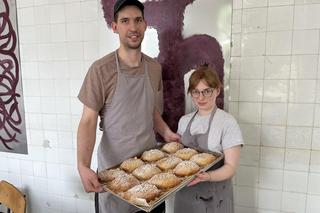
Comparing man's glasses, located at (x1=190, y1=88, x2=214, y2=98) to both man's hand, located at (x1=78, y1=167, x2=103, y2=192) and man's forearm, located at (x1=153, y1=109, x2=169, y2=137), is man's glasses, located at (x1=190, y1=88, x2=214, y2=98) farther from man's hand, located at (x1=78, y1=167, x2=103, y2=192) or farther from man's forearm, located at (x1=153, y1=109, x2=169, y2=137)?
man's hand, located at (x1=78, y1=167, x2=103, y2=192)

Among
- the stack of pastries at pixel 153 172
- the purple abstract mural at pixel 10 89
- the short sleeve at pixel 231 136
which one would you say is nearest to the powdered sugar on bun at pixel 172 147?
the stack of pastries at pixel 153 172

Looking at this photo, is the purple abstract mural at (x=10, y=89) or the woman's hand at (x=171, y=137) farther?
the purple abstract mural at (x=10, y=89)

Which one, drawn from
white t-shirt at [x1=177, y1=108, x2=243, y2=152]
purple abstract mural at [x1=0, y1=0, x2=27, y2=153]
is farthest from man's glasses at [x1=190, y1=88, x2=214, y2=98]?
purple abstract mural at [x1=0, y1=0, x2=27, y2=153]

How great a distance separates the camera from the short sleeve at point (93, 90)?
124 cm

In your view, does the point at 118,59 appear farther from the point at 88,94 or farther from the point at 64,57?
the point at 64,57

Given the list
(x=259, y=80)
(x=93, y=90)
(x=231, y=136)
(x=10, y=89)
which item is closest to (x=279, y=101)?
(x=259, y=80)

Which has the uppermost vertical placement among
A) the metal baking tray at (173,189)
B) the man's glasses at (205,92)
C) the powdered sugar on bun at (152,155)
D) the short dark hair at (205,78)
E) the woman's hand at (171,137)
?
the short dark hair at (205,78)

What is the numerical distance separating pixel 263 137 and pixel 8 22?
184cm

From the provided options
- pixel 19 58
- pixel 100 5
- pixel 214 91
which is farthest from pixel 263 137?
pixel 19 58

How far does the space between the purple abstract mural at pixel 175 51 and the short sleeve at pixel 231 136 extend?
0.36 m

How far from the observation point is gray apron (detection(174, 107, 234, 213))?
1.23 metres

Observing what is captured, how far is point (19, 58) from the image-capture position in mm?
2025

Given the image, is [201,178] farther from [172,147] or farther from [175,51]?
[175,51]

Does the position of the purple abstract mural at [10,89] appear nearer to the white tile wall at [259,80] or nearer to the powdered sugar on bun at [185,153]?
the white tile wall at [259,80]
